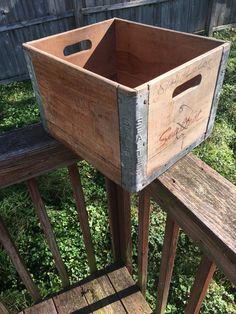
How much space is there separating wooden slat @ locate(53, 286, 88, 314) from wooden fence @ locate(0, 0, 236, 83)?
4.28m

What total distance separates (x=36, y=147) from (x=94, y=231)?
1.62 meters

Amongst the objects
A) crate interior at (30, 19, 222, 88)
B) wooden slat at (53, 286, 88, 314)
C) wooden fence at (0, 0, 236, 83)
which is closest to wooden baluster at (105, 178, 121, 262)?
wooden slat at (53, 286, 88, 314)

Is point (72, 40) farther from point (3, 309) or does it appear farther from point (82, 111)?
point (3, 309)

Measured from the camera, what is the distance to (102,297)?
1.95m

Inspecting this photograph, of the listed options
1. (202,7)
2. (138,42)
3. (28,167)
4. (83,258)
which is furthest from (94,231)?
(202,7)

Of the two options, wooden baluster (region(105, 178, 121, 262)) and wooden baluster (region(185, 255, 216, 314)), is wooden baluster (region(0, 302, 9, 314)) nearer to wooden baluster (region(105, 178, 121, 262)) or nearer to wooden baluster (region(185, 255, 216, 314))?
wooden baluster (region(105, 178, 121, 262))

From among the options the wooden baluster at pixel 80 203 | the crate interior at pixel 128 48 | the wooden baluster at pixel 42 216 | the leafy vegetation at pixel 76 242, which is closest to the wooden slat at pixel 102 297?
the wooden baluster at pixel 80 203

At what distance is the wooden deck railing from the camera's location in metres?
0.91

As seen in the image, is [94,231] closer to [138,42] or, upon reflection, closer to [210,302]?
[210,302]

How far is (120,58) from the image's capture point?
147 cm

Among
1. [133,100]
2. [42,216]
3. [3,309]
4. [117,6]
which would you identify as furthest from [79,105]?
[117,6]

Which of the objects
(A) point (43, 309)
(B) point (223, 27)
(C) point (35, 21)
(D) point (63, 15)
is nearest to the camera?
(A) point (43, 309)

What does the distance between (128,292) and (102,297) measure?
6.5 inches

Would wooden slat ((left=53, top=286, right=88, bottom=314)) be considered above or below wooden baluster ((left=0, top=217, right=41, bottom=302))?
below
